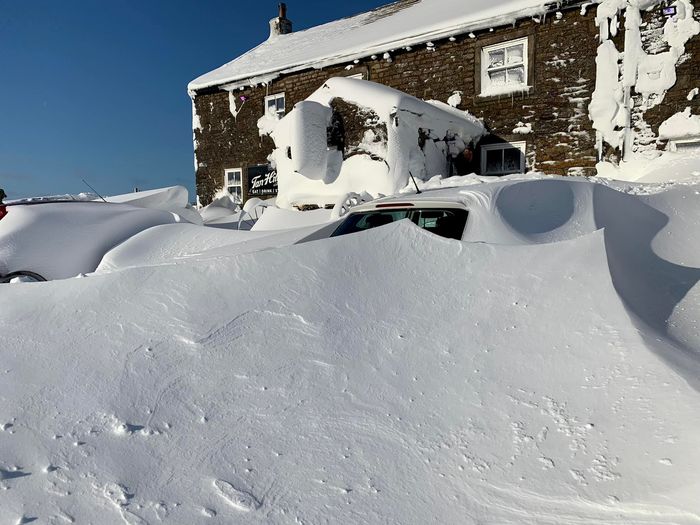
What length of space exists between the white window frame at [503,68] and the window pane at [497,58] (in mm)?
46

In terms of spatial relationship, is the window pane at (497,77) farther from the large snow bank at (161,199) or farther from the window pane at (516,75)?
the large snow bank at (161,199)

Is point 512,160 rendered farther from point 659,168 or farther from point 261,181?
point 261,181

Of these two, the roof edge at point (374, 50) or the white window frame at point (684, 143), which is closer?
the white window frame at point (684, 143)

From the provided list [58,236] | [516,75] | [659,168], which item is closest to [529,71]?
[516,75]

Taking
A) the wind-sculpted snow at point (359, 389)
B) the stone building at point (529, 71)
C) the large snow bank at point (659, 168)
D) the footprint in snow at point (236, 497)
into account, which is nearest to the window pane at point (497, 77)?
the stone building at point (529, 71)

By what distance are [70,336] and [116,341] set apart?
0.18 m

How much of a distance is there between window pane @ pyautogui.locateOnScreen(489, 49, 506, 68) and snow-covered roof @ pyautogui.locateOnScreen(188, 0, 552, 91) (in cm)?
50

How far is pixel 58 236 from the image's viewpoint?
4.93 metres

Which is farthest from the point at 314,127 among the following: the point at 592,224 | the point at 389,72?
the point at 592,224

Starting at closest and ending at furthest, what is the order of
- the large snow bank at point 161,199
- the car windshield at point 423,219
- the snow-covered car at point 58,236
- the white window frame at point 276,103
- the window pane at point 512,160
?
the car windshield at point 423,219 < the snow-covered car at point 58,236 < the large snow bank at point 161,199 < the window pane at point 512,160 < the white window frame at point 276,103

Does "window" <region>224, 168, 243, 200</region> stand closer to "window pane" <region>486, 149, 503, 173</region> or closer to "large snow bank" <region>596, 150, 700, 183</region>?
"window pane" <region>486, 149, 503, 173</region>

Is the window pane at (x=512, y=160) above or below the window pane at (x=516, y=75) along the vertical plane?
below

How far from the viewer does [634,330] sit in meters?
1.83

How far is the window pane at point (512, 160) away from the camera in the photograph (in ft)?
32.2
